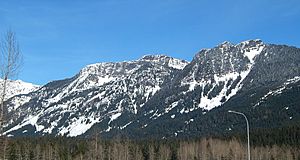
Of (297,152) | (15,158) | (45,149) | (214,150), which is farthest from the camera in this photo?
(214,150)

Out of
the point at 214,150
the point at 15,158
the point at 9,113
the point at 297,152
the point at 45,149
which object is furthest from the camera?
the point at 214,150

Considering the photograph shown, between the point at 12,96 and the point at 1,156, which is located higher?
the point at 12,96

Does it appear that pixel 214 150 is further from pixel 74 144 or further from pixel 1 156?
pixel 1 156

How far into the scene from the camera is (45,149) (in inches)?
6467

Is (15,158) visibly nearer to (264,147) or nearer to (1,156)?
(264,147)

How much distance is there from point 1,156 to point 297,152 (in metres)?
170

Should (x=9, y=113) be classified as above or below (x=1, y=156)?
above

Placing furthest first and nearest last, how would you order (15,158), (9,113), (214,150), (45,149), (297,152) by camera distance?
(214,150), (297,152), (45,149), (15,158), (9,113)

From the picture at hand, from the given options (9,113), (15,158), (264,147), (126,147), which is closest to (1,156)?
(9,113)

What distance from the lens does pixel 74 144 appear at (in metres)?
196

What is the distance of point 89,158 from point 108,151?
45.6 ft

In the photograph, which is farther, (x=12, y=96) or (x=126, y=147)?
(x=126, y=147)

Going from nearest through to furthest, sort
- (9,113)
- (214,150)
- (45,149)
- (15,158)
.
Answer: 1. (9,113)
2. (15,158)
3. (45,149)
4. (214,150)

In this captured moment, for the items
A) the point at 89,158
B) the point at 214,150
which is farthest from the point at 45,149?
the point at 214,150
